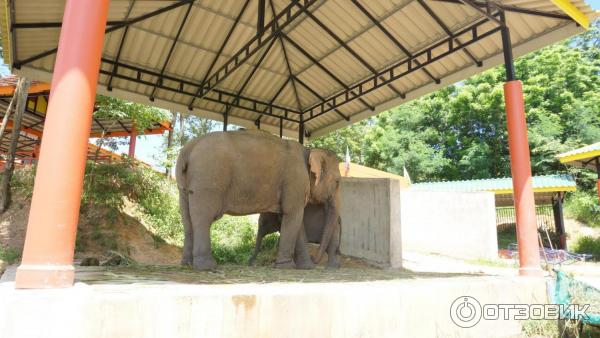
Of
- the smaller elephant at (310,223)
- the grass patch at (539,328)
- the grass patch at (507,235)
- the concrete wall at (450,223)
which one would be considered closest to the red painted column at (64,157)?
the smaller elephant at (310,223)

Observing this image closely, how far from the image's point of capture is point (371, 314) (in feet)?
11.8

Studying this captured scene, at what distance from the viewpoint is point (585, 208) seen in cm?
2214

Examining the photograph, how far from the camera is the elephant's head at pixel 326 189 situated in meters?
7.16

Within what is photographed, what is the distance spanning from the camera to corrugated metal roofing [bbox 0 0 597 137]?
715 cm

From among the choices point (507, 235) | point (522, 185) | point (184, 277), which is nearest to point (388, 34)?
point (522, 185)

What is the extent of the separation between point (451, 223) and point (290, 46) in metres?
9.98

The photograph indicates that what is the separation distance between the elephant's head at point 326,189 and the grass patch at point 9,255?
604cm

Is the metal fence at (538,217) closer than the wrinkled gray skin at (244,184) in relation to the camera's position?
No

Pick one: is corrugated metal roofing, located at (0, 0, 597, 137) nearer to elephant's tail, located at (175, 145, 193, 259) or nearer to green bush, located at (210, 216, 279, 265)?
elephant's tail, located at (175, 145, 193, 259)

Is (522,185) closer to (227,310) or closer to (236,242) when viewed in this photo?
(227,310)

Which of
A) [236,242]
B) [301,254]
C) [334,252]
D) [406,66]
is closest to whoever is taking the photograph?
[301,254]

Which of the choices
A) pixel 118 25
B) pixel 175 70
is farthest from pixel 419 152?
pixel 118 25

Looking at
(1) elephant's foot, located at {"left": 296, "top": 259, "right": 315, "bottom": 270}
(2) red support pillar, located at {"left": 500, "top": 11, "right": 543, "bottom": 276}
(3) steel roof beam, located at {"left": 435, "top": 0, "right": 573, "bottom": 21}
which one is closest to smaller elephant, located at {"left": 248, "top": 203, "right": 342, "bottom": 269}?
(1) elephant's foot, located at {"left": 296, "top": 259, "right": 315, "bottom": 270}

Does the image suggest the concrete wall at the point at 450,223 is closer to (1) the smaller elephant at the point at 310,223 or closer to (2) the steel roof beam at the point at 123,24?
(1) the smaller elephant at the point at 310,223
